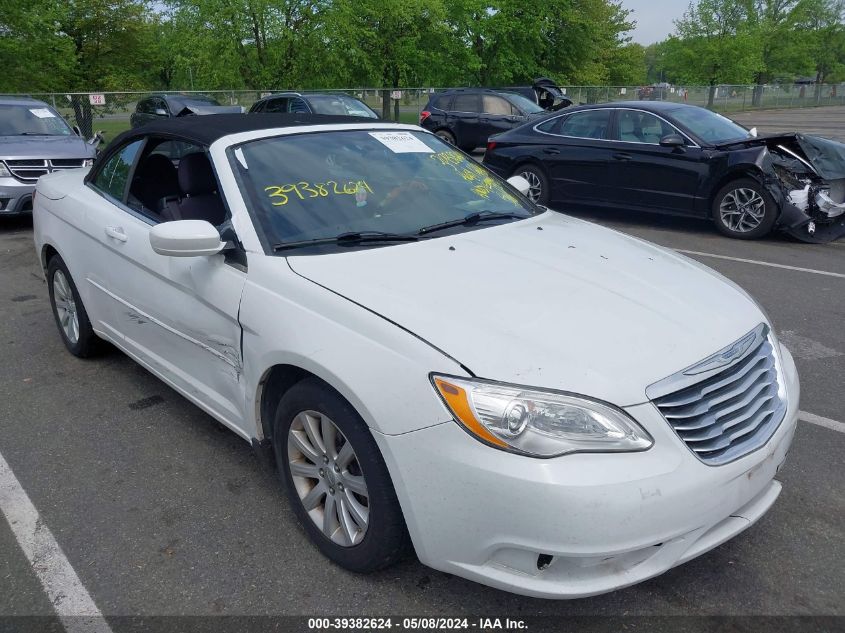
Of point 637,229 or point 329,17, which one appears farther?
point 329,17

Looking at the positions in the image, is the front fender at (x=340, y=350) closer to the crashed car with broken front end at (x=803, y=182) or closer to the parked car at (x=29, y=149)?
the crashed car with broken front end at (x=803, y=182)

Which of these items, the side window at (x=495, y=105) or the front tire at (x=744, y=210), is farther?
the side window at (x=495, y=105)

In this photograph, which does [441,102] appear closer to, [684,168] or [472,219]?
[684,168]

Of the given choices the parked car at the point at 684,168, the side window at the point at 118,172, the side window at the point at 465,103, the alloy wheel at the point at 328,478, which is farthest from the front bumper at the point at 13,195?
the side window at the point at 465,103

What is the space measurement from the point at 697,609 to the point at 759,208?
688 cm

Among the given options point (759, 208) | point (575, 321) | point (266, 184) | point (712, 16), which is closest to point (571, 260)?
point (575, 321)

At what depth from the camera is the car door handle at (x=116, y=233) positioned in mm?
3727

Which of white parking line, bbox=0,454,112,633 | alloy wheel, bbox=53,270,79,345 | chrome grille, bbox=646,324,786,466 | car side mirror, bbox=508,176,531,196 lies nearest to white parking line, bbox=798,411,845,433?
chrome grille, bbox=646,324,786,466

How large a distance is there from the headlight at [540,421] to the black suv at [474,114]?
51.4 ft

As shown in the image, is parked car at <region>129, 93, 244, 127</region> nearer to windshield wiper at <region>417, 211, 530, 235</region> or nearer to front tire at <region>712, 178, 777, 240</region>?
front tire at <region>712, 178, 777, 240</region>

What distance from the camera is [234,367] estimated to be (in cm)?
300

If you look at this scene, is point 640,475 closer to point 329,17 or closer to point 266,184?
point 266,184

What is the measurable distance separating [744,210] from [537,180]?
288 centimetres

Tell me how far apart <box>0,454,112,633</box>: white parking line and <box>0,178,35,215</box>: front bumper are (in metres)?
7.08
